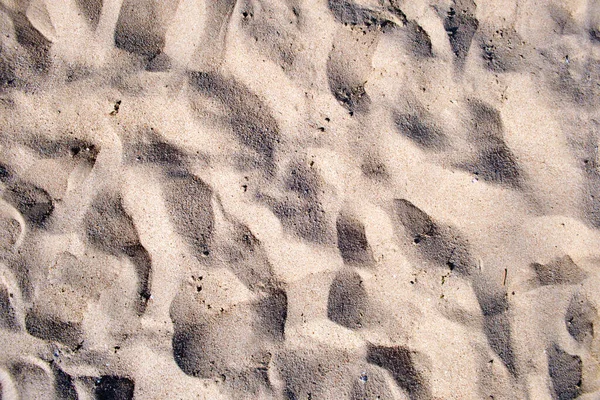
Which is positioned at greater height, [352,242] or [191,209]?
[352,242]

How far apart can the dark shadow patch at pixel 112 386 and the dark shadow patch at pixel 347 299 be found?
718 millimetres

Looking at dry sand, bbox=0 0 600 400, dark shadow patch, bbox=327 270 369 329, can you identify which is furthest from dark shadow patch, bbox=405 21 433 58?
dark shadow patch, bbox=327 270 369 329

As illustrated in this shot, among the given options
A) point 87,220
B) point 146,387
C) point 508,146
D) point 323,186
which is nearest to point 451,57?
point 508,146

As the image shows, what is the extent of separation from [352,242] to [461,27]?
2.65 feet

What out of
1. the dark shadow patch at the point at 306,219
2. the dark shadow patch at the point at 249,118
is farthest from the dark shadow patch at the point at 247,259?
the dark shadow patch at the point at 249,118

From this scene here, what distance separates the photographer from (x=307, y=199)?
140 centimetres

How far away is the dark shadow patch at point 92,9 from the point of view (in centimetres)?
141

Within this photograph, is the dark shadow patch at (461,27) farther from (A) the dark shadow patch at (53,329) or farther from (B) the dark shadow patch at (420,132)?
(A) the dark shadow patch at (53,329)

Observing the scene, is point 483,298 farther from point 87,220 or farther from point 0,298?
point 0,298

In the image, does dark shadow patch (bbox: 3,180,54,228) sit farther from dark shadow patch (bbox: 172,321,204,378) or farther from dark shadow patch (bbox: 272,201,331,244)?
dark shadow patch (bbox: 272,201,331,244)

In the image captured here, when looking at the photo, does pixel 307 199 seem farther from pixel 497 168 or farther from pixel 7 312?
pixel 7 312

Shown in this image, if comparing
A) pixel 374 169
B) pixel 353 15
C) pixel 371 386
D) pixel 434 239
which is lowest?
pixel 371 386

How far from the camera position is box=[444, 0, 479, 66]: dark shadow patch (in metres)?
1.40

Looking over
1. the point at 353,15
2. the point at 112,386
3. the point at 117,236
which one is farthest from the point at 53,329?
the point at 353,15
